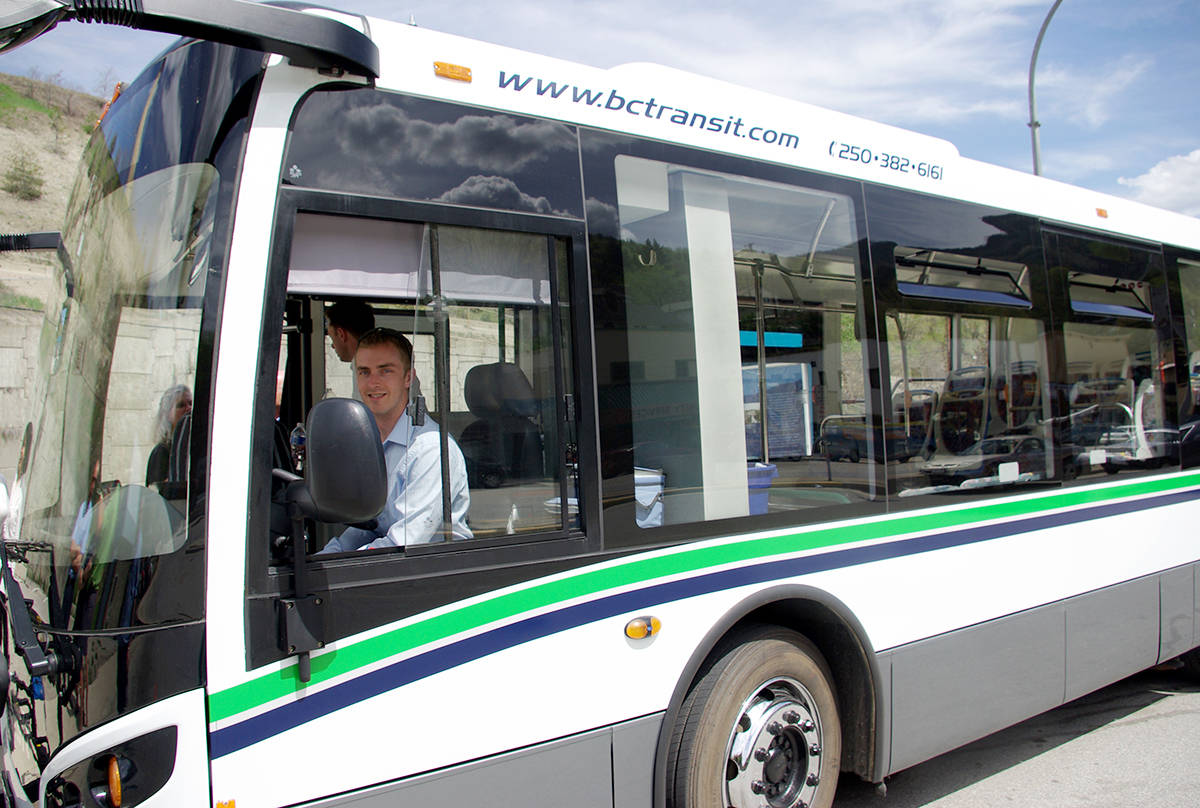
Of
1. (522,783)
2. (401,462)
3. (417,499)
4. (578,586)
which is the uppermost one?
(401,462)

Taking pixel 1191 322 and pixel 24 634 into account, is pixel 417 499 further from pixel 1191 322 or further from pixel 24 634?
pixel 1191 322

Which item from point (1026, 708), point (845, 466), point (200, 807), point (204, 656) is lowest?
point (1026, 708)

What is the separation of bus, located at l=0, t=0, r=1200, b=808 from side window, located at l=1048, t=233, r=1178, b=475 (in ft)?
2.14

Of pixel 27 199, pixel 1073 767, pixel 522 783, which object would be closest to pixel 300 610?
pixel 522 783

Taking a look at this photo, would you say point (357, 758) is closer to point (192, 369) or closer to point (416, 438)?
point (416, 438)

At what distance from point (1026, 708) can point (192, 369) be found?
4.38m

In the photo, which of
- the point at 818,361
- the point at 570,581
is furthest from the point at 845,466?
the point at 570,581

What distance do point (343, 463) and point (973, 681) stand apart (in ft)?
11.4

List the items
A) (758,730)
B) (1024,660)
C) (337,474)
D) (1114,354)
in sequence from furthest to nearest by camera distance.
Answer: (1114,354) < (1024,660) < (758,730) < (337,474)

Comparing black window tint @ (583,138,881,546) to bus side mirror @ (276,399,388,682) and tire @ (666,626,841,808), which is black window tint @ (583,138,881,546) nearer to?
tire @ (666,626,841,808)

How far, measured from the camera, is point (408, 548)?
2.76m

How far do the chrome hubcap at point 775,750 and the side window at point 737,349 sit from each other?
0.76 metres

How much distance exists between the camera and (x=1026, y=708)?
4676 millimetres

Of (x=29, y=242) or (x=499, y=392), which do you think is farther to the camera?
(x=29, y=242)
